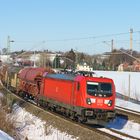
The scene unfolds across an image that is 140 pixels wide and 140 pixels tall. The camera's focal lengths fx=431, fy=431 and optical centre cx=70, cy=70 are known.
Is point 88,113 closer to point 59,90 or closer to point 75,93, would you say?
point 75,93

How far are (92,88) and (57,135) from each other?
10.3ft

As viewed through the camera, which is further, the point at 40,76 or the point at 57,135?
the point at 40,76

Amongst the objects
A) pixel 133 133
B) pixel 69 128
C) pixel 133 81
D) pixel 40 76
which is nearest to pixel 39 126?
pixel 69 128

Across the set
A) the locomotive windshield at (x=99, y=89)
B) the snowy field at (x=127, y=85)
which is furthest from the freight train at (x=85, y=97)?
the snowy field at (x=127, y=85)

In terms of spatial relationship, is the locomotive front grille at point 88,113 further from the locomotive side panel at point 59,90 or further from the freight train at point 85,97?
the locomotive side panel at point 59,90

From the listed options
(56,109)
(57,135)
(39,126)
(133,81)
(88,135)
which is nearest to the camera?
(88,135)

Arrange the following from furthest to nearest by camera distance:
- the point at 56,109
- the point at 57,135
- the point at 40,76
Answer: the point at 40,76 < the point at 56,109 < the point at 57,135

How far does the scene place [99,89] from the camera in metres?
23.0

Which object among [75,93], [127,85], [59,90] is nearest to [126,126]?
[75,93]

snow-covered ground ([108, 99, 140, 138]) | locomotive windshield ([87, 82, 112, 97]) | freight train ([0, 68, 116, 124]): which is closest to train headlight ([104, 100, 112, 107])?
freight train ([0, 68, 116, 124])

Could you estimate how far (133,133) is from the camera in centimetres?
2283

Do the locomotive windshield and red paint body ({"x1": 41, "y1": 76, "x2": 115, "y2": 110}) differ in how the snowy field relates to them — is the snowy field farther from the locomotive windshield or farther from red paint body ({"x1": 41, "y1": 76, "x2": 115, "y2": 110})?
the locomotive windshield

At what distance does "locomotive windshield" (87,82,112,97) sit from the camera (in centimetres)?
2286

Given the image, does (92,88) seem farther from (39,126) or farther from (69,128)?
(39,126)
